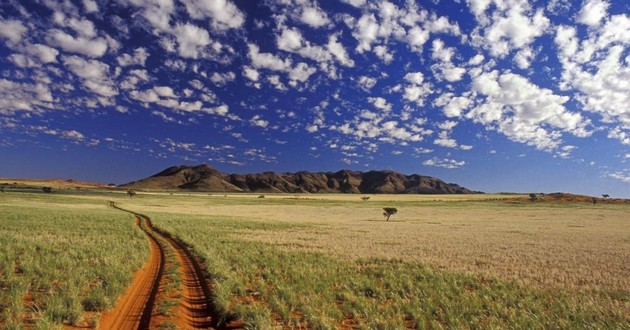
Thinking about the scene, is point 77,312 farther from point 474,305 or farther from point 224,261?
point 474,305

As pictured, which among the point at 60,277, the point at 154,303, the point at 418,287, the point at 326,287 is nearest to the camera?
the point at 154,303

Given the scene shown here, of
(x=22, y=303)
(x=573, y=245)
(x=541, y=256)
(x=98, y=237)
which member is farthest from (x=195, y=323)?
(x=573, y=245)

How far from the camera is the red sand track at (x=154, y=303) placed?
8.23 m

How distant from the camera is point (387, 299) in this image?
11.5 meters

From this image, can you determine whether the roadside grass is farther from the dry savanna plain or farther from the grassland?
the grassland

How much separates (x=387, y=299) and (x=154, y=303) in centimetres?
672

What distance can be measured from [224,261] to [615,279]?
15883 millimetres

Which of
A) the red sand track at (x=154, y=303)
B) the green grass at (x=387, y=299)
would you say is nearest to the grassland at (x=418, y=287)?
the green grass at (x=387, y=299)

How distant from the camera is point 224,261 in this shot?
52.6 ft

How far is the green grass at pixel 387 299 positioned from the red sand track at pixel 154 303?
0.43 meters

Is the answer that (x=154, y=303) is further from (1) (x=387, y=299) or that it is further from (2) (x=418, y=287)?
(2) (x=418, y=287)

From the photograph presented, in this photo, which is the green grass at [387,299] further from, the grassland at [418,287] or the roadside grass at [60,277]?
the roadside grass at [60,277]

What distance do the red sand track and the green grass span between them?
434 millimetres

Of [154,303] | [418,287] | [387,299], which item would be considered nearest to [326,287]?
[387,299]
